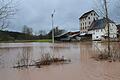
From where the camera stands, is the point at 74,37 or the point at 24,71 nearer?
the point at 24,71

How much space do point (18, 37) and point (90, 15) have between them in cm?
2747

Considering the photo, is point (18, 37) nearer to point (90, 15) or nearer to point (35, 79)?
point (90, 15)

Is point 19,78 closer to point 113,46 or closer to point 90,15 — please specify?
point 113,46

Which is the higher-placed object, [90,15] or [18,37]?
[90,15]

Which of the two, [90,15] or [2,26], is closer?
[2,26]

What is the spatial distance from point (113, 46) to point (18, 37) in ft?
248

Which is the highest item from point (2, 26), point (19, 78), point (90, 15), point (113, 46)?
point (90, 15)

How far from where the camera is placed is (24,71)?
42.5ft

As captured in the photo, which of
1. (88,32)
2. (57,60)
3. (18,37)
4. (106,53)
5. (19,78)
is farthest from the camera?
(18,37)

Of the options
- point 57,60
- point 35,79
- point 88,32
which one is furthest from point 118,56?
point 88,32

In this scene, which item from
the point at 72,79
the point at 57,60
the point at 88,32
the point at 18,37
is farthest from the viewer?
the point at 18,37

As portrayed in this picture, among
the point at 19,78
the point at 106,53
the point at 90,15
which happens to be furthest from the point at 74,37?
the point at 19,78

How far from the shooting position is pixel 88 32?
82.7 meters

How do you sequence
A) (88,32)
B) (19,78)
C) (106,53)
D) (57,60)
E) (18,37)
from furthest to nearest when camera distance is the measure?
(18,37), (88,32), (106,53), (57,60), (19,78)
